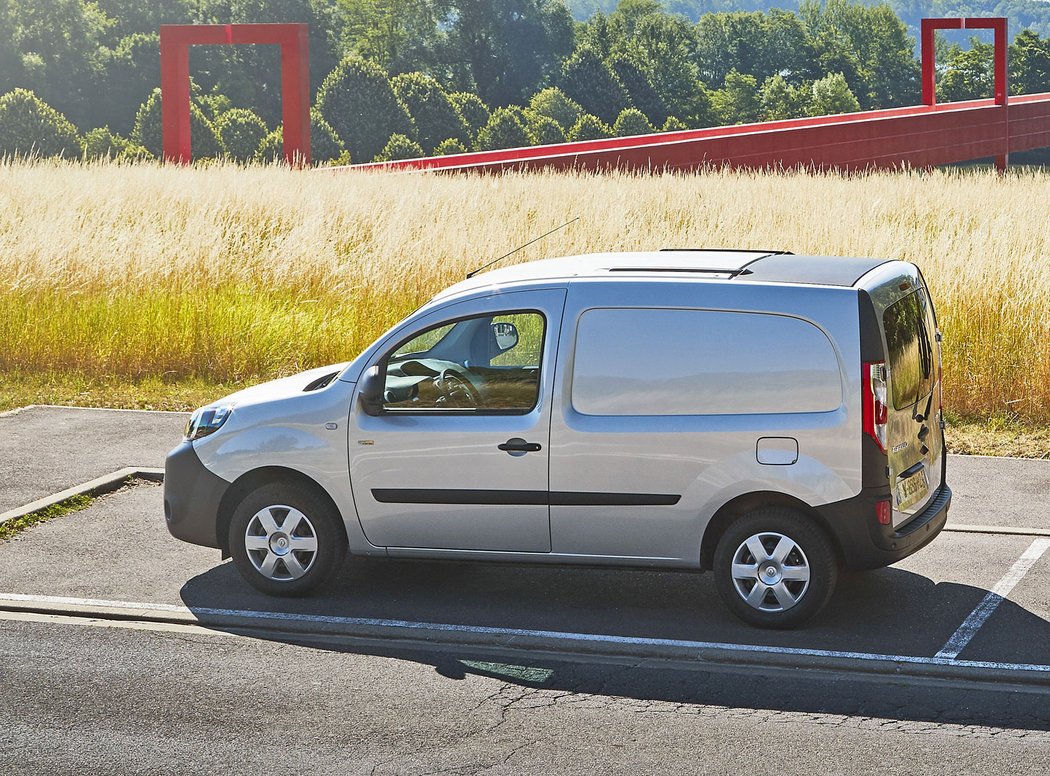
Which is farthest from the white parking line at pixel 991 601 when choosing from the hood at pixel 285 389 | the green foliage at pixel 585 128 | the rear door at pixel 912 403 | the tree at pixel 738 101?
the tree at pixel 738 101

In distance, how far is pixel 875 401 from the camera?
661 centimetres

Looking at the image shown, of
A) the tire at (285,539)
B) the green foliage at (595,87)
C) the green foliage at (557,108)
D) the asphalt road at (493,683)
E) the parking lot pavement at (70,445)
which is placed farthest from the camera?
the green foliage at (595,87)

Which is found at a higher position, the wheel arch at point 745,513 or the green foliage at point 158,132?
the green foliage at point 158,132

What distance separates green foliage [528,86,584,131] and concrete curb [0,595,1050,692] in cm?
9486

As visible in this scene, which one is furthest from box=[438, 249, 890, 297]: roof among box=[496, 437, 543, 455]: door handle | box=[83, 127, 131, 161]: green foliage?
box=[83, 127, 131, 161]: green foliage

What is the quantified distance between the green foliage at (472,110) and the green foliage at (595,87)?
11.7 meters

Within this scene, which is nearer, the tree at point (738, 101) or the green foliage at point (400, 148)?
the green foliage at point (400, 148)

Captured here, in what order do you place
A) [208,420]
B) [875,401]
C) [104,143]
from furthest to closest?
[104,143] < [208,420] < [875,401]

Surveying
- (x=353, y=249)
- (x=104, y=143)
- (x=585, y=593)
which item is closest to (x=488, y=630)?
(x=585, y=593)

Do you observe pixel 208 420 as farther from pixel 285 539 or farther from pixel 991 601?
pixel 991 601

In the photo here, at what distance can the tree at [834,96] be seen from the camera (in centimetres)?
11844

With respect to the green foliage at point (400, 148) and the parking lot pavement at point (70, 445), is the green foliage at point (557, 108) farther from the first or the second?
the parking lot pavement at point (70, 445)

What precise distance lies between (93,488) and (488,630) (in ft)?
13.2

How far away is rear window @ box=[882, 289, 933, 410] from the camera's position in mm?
6805
